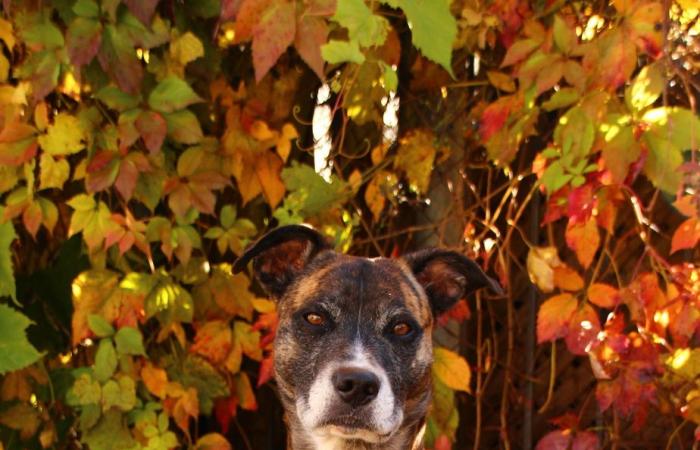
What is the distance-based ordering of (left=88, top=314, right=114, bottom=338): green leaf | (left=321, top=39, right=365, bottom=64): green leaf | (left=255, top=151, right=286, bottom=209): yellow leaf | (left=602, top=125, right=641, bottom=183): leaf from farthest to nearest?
(left=255, top=151, right=286, bottom=209): yellow leaf
(left=88, top=314, right=114, bottom=338): green leaf
(left=602, top=125, right=641, bottom=183): leaf
(left=321, top=39, right=365, bottom=64): green leaf

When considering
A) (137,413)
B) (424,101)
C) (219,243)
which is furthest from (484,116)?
(137,413)

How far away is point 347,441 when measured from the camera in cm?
363

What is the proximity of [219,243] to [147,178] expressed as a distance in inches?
15.3

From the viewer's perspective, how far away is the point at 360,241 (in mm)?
4922

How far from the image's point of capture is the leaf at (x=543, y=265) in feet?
13.6

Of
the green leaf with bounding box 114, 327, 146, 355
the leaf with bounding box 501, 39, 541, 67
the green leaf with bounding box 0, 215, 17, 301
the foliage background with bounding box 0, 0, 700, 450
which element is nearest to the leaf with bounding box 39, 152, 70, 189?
the foliage background with bounding box 0, 0, 700, 450

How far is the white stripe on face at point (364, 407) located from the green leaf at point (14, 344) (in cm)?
100

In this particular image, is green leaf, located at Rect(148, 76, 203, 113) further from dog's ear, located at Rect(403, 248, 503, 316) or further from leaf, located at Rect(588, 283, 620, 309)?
leaf, located at Rect(588, 283, 620, 309)

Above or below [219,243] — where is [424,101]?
above

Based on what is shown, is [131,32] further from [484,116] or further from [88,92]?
[484,116]

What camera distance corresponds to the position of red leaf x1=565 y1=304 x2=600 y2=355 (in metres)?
3.97

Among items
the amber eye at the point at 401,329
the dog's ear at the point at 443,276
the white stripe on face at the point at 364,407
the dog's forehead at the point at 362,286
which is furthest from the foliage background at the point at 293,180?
the white stripe on face at the point at 364,407

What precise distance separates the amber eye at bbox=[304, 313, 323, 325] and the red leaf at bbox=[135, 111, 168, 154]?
83cm

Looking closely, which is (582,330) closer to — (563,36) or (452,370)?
(452,370)
